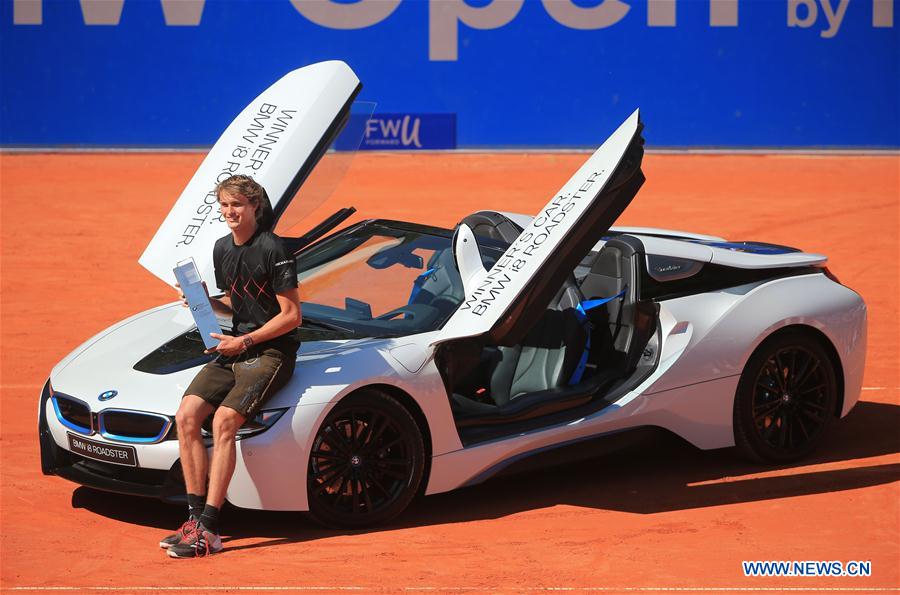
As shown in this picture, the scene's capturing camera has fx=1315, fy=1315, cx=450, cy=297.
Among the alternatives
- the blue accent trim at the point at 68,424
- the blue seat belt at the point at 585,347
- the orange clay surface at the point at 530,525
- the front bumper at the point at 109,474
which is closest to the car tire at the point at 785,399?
the orange clay surface at the point at 530,525

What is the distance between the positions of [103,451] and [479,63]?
1829 centimetres

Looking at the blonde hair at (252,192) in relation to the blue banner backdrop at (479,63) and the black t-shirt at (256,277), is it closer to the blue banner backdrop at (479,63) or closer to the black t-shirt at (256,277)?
the black t-shirt at (256,277)

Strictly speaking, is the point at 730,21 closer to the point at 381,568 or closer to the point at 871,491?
the point at 871,491

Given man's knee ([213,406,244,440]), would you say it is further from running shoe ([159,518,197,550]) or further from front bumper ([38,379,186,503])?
running shoe ([159,518,197,550])

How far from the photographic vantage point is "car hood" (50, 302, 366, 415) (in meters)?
6.31

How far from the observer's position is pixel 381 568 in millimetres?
5973

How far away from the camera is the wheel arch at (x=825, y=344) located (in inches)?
296

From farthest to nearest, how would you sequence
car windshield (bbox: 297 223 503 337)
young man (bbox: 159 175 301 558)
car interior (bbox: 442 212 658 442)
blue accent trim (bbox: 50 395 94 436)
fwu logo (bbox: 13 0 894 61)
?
fwu logo (bbox: 13 0 894 61), car windshield (bbox: 297 223 503 337), car interior (bbox: 442 212 658 442), blue accent trim (bbox: 50 395 94 436), young man (bbox: 159 175 301 558)

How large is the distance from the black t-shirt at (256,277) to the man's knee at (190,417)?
0.49 meters

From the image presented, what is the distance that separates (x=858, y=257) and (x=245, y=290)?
10.6 m

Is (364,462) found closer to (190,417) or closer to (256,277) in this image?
(190,417)

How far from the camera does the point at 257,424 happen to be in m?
6.16
